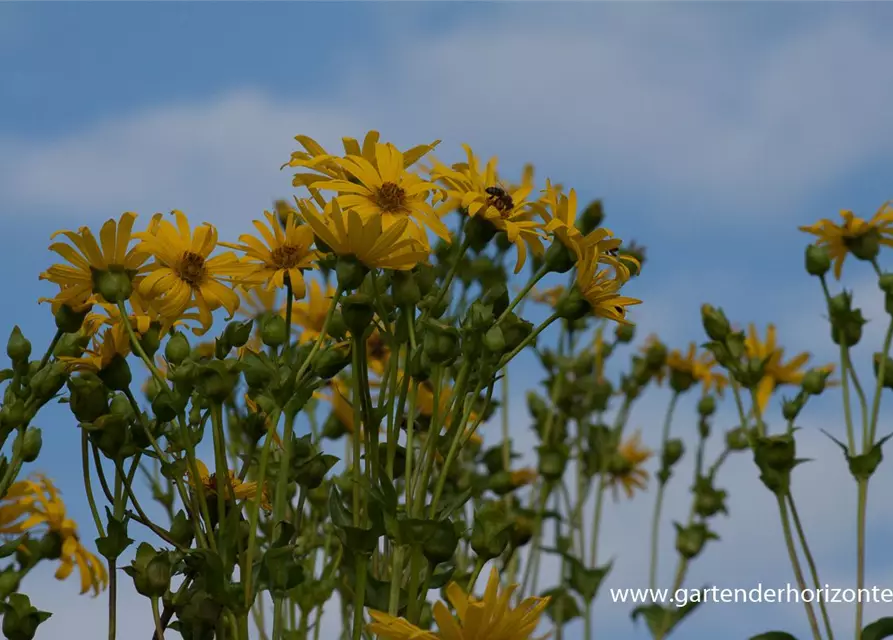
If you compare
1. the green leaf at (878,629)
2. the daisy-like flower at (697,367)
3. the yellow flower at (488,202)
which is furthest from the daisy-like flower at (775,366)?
the yellow flower at (488,202)

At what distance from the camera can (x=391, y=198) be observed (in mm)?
1900

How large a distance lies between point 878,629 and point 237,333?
68.0 inches

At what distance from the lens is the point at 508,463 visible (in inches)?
129

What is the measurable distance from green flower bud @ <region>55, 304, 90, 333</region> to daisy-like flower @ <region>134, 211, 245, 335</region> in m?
0.11

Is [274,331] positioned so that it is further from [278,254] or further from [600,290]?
[600,290]

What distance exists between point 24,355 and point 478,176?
86 centimetres

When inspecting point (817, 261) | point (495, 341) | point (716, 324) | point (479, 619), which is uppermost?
point (817, 261)

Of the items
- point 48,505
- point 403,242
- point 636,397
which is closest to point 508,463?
point 636,397

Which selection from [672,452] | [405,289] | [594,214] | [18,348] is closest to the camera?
[405,289]

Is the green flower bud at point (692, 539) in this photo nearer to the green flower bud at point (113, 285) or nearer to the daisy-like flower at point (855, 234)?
the daisy-like flower at point (855, 234)

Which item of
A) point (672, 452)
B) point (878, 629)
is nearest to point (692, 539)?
point (672, 452)

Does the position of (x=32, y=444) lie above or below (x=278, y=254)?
below

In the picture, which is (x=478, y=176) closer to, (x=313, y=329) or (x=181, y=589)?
(x=181, y=589)

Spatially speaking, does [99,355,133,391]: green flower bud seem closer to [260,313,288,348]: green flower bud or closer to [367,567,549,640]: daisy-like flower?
[260,313,288,348]: green flower bud
